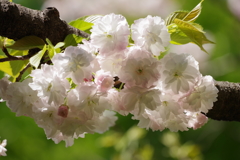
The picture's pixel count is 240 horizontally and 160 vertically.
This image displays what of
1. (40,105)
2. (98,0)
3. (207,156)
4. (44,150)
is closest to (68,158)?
(44,150)

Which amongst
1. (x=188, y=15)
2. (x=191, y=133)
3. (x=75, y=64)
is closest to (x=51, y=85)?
(x=75, y=64)

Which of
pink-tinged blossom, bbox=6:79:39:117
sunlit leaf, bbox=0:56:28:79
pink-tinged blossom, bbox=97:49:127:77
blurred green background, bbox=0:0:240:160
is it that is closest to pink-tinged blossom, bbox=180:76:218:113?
pink-tinged blossom, bbox=97:49:127:77

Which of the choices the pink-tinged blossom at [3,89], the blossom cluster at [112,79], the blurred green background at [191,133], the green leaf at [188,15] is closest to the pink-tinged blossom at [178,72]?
the blossom cluster at [112,79]

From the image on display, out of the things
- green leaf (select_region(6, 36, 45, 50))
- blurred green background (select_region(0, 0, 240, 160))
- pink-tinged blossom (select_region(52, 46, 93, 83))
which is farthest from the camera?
blurred green background (select_region(0, 0, 240, 160))

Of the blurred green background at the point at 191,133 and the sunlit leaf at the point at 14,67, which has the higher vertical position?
the sunlit leaf at the point at 14,67

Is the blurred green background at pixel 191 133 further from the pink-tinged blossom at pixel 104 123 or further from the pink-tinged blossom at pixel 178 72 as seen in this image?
the pink-tinged blossom at pixel 178 72

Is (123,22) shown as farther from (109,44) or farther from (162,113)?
(162,113)

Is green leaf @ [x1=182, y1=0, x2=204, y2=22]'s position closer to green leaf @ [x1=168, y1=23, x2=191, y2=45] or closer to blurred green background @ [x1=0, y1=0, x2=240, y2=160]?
green leaf @ [x1=168, y1=23, x2=191, y2=45]
